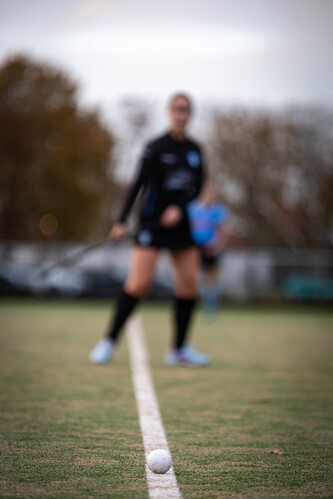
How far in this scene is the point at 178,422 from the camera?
389 centimetres

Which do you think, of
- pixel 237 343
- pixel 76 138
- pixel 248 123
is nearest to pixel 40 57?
pixel 76 138

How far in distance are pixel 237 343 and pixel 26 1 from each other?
29.1 ft

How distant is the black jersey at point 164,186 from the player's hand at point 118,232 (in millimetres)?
69

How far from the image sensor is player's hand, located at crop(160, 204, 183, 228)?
5.99 meters

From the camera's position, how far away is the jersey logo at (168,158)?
6.10 meters

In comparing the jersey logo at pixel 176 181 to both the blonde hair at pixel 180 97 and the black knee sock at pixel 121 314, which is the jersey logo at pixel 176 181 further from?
the black knee sock at pixel 121 314

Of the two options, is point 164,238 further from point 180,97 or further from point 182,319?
point 180,97

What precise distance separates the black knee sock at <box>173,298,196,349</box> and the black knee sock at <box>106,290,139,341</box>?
0.42m

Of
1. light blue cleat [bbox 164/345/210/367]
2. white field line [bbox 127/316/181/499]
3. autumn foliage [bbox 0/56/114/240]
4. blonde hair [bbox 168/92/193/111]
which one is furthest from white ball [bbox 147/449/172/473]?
autumn foliage [bbox 0/56/114/240]

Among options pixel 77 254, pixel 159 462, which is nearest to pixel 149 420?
pixel 159 462

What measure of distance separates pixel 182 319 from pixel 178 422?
2.45 metres

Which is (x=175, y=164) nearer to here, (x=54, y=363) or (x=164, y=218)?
(x=164, y=218)

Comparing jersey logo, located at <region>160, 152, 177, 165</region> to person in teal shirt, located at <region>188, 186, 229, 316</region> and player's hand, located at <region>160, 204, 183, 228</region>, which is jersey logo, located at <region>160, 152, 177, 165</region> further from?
person in teal shirt, located at <region>188, 186, 229, 316</region>

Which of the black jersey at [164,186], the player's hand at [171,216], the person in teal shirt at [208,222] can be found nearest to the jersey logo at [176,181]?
the black jersey at [164,186]
